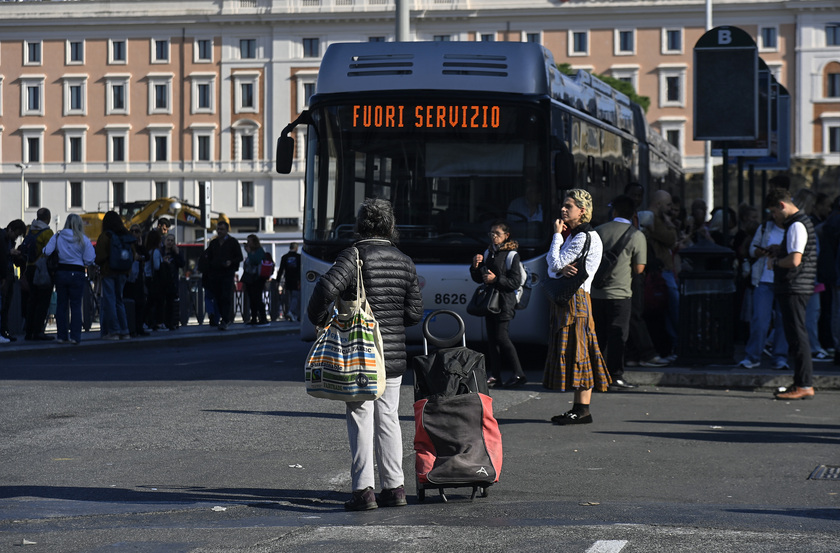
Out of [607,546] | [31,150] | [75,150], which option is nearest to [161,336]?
[607,546]

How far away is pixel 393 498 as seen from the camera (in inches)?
263

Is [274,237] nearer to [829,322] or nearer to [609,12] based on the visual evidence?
[609,12]

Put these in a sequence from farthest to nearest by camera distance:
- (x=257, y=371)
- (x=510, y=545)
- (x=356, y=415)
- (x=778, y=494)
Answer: (x=257, y=371) → (x=778, y=494) → (x=356, y=415) → (x=510, y=545)

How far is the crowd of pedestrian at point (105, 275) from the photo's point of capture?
58.3 feet

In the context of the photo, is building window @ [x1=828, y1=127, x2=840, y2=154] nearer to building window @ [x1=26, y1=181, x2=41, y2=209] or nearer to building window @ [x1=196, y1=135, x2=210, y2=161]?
building window @ [x1=196, y1=135, x2=210, y2=161]

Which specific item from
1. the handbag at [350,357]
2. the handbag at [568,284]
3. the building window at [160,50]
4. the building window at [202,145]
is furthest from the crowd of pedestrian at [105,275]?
the building window at [160,50]

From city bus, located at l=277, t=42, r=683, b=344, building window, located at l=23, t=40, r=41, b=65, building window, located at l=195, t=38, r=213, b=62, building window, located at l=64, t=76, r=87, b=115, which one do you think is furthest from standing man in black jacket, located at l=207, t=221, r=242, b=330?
building window, located at l=23, t=40, r=41, b=65

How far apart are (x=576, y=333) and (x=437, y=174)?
14.4 ft

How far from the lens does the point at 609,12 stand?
273 feet

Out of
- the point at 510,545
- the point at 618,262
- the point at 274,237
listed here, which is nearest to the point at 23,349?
the point at 618,262

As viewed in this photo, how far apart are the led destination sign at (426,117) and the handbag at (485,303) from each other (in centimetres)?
204

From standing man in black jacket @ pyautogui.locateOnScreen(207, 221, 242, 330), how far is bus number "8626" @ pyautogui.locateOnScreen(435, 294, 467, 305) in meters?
8.73

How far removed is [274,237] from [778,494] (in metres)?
49.1

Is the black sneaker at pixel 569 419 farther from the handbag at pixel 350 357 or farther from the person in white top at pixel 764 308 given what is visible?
the handbag at pixel 350 357
